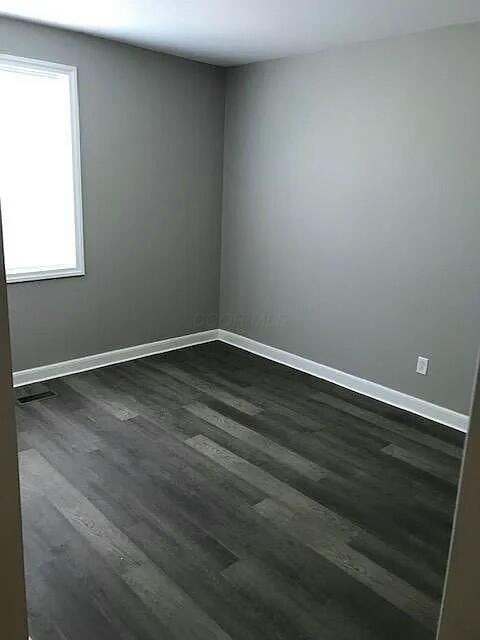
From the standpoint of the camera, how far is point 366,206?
3869mm

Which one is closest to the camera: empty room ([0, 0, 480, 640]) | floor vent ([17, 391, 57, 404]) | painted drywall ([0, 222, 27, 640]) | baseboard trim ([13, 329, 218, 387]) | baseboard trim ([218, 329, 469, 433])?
painted drywall ([0, 222, 27, 640])

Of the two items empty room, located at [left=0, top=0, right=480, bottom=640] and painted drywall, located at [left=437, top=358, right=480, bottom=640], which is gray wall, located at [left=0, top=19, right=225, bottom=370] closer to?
empty room, located at [left=0, top=0, right=480, bottom=640]

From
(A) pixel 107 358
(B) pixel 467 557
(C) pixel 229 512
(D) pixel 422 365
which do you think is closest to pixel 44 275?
(A) pixel 107 358

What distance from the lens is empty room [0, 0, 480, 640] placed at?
2.17m

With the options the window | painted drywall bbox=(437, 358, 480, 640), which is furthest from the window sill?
painted drywall bbox=(437, 358, 480, 640)

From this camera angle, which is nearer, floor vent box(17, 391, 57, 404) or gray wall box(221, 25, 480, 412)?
gray wall box(221, 25, 480, 412)

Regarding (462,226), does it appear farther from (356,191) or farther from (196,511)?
(196,511)

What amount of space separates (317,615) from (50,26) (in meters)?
3.77

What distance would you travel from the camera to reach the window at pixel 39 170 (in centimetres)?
370

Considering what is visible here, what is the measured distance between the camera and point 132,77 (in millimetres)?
4129

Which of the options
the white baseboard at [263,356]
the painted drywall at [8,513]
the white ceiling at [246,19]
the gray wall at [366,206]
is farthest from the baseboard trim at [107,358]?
the painted drywall at [8,513]

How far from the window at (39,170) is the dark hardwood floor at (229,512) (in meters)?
0.99

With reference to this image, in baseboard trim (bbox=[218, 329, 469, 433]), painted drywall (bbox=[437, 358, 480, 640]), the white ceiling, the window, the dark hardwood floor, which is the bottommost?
the dark hardwood floor

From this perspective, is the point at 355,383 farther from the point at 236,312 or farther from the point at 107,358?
the point at 107,358
